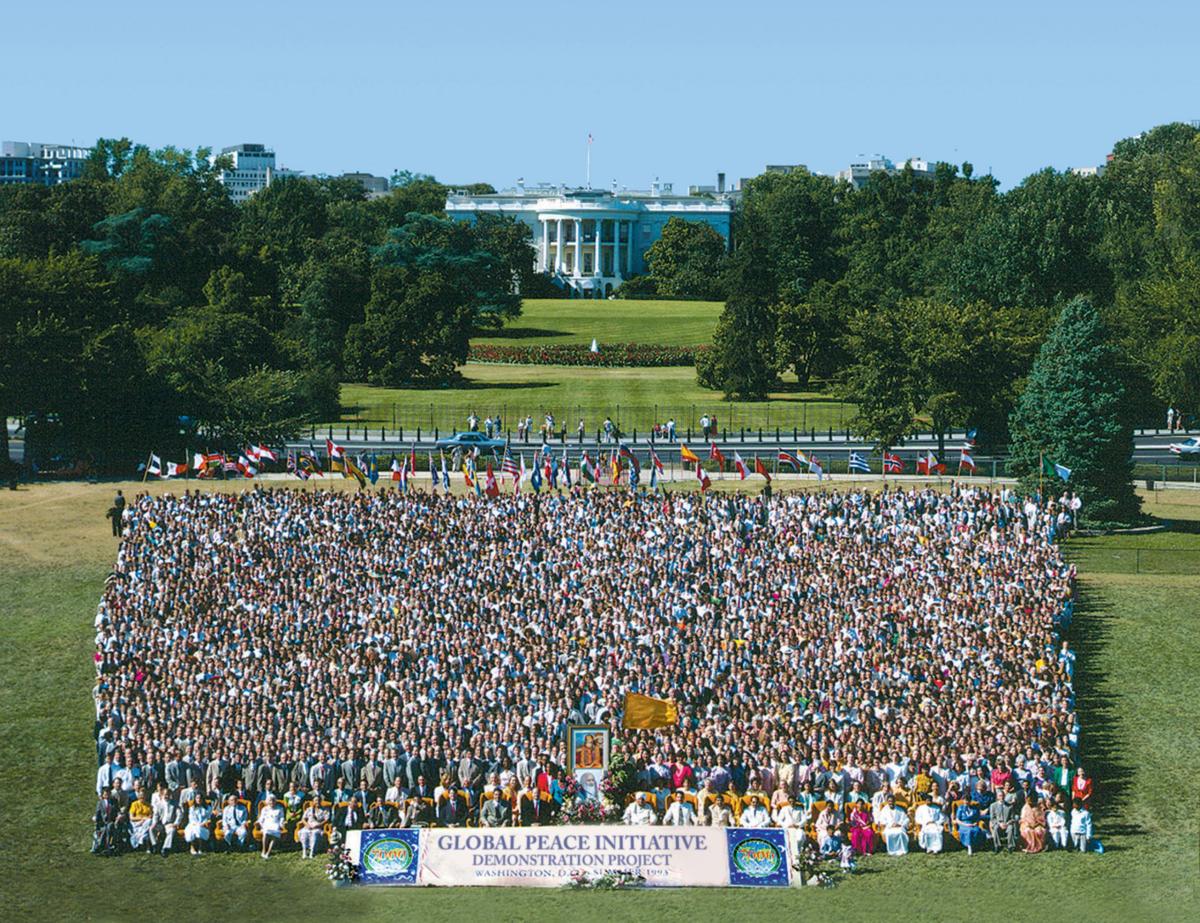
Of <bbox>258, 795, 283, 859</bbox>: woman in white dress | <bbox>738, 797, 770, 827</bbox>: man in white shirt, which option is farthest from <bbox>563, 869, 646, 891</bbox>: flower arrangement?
<bbox>258, 795, 283, 859</bbox>: woman in white dress

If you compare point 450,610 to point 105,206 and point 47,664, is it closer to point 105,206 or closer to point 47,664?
point 47,664

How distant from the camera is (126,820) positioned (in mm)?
32812

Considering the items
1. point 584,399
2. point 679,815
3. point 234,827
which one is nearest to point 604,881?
point 679,815

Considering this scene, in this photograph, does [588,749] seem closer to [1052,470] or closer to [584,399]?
[1052,470]

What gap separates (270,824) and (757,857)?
29.3ft

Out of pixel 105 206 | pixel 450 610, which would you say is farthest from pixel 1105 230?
pixel 450 610

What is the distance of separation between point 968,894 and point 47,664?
2529cm

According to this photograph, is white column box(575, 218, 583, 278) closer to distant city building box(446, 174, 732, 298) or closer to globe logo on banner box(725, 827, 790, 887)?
distant city building box(446, 174, 732, 298)

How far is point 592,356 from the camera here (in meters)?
114

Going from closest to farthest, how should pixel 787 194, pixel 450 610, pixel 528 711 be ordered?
pixel 528 711 → pixel 450 610 → pixel 787 194

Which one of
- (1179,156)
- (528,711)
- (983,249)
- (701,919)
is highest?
(1179,156)

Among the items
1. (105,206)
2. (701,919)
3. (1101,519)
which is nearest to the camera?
(701,919)

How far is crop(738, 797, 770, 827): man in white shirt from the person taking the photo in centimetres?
3197

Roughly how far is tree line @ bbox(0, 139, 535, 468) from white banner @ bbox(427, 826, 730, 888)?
4209 centimetres
